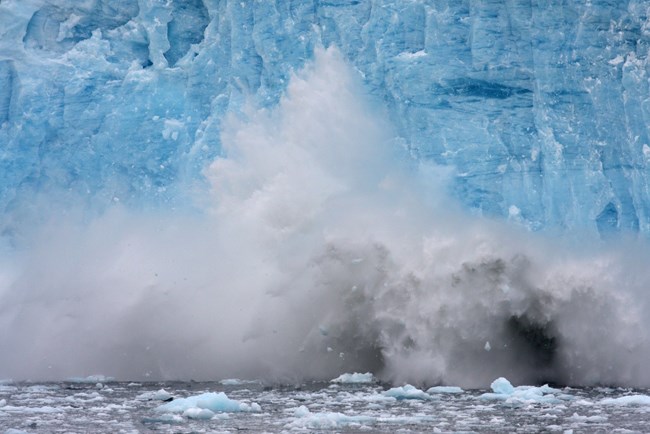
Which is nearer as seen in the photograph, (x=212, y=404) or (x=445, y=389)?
(x=212, y=404)

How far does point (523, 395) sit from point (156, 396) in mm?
4984

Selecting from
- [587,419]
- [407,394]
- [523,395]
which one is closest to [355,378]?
[407,394]

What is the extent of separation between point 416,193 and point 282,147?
8.61 ft

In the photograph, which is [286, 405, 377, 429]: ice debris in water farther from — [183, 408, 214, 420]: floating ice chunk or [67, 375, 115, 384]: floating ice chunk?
[67, 375, 115, 384]: floating ice chunk

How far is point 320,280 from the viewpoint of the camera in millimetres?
16875

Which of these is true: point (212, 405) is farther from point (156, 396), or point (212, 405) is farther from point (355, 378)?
point (355, 378)

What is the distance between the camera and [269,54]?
→ 18.3 meters

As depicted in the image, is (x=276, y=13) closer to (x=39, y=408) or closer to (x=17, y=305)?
(x=17, y=305)

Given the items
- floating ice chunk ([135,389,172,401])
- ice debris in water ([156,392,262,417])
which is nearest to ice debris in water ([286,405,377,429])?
ice debris in water ([156,392,262,417])

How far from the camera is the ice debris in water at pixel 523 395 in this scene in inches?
508

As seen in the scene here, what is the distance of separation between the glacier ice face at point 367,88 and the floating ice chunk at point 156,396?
500 cm

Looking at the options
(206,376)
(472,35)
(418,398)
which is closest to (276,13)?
(472,35)

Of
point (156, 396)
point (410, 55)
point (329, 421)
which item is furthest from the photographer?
point (410, 55)

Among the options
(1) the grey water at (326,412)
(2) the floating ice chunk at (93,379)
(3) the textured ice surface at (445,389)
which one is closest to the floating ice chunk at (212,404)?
(1) the grey water at (326,412)
